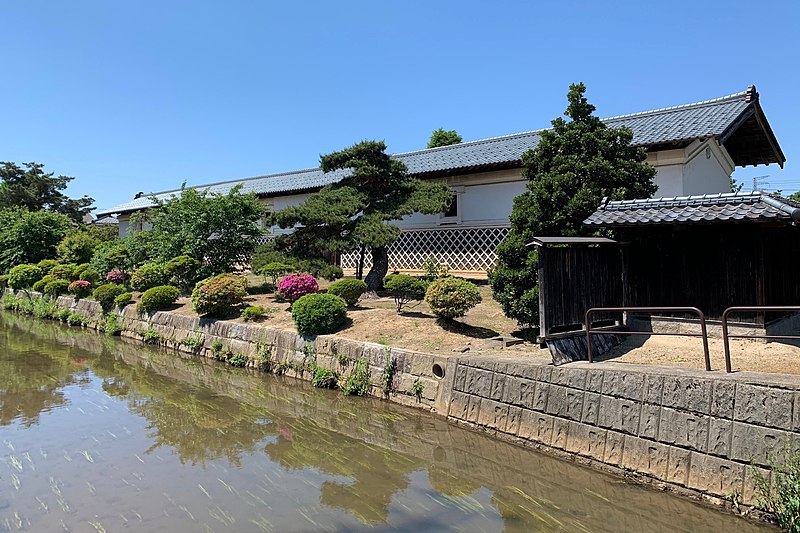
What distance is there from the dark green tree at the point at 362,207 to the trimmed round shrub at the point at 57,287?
12.6 meters

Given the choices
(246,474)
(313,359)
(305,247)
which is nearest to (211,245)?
(305,247)

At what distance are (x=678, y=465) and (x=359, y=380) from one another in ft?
18.0

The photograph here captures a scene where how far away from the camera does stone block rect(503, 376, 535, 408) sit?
6801 millimetres

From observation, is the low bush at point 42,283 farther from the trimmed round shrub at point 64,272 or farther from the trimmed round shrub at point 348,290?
the trimmed round shrub at point 348,290

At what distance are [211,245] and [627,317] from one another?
525 inches

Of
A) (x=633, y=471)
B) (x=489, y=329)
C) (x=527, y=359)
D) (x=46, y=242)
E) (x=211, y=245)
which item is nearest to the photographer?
(x=633, y=471)

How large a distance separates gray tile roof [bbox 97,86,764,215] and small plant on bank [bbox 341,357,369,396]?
7.69m

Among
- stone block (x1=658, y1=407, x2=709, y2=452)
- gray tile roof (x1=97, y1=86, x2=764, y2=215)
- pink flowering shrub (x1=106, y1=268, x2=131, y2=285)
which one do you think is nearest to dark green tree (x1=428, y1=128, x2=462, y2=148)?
gray tile roof (x1=97, y1=86, x2=764, y2=215)

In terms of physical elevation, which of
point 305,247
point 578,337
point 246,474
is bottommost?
point 246,474

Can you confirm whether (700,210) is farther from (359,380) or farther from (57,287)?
(57,287)

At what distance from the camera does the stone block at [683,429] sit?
5.16 metres

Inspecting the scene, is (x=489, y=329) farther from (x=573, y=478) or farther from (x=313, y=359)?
(x=573, y=478)

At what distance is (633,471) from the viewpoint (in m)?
5.64

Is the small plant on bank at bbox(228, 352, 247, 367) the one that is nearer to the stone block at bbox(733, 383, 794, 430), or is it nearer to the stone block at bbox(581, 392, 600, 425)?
the stone block at bbox(581, 392, 600, 425)
